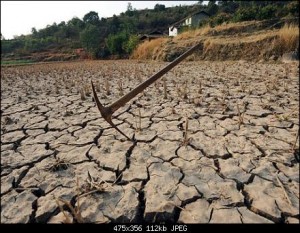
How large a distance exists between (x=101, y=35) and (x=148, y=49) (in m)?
19.1

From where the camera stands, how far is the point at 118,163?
5.85 ft

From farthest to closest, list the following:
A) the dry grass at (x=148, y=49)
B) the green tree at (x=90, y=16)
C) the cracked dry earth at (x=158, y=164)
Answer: the green tree at (x=90, y=16), the dry grass at (x=148, y=49), the cracked dry earth at (x=158, y=164)

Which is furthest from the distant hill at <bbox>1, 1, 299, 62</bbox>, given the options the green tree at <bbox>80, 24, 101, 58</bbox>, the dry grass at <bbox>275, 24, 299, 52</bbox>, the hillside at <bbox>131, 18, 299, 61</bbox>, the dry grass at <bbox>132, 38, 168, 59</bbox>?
the dry grass at <bbox>275, 24, 299, 52</bbox>

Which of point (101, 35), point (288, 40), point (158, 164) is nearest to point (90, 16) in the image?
point (101, 35)

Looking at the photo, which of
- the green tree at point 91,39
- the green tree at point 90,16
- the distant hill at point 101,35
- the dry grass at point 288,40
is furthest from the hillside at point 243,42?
the green tree at point 90,16

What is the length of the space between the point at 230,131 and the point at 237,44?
6710 mm

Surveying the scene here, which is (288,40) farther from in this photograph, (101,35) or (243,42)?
(101,35)

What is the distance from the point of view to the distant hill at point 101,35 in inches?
744

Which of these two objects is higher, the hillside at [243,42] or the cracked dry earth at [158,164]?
the hillside at [243,42]

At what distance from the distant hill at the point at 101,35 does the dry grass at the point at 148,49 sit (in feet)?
5.77

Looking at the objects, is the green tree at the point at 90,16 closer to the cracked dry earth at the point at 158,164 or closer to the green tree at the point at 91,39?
the green tree at the point at 91,39

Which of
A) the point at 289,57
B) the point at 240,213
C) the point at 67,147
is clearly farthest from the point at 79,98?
the point at 289,57

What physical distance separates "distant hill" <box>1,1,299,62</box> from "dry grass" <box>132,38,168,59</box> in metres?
1.76

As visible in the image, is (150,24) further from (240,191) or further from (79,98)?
(240,191)
